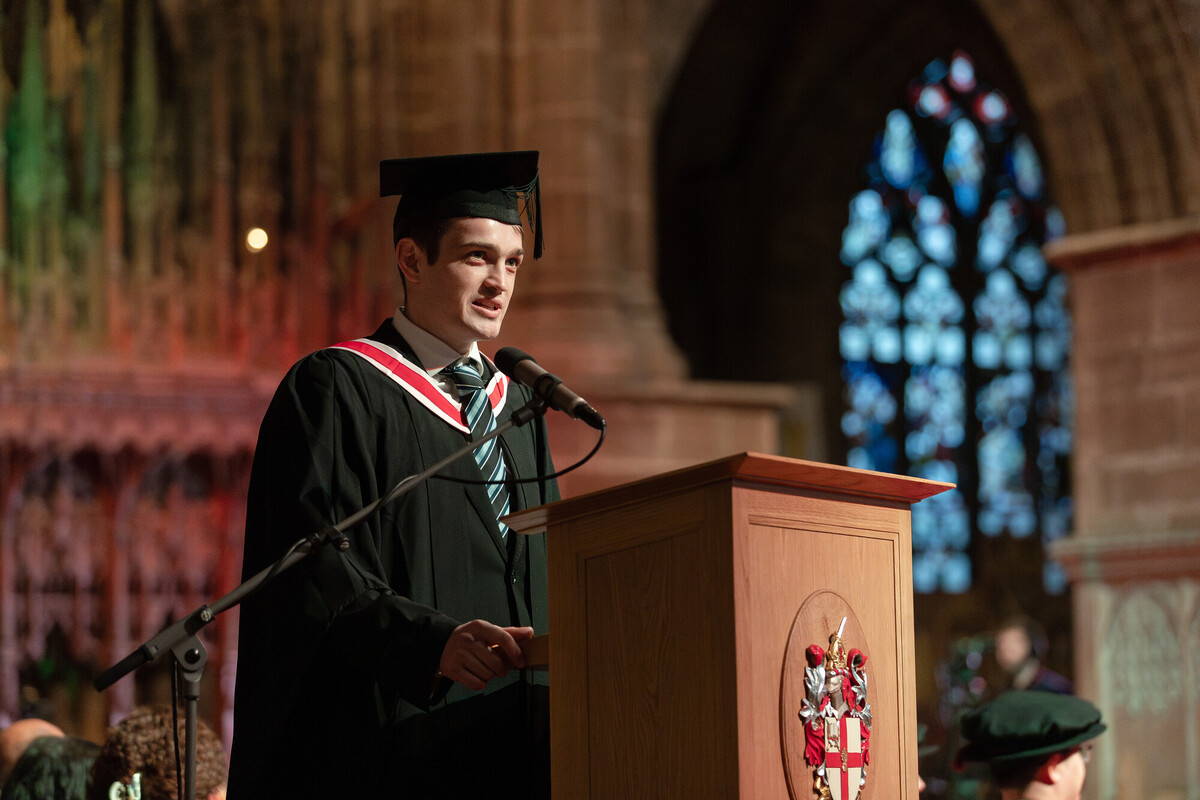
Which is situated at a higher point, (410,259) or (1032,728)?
(410,259)

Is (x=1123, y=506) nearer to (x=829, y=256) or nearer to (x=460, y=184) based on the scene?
(x=460, y=184)

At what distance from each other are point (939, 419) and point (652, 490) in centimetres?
1378

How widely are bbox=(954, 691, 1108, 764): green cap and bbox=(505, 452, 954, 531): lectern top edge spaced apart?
3.44ft

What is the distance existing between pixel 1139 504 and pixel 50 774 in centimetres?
551

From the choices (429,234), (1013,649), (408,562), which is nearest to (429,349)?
(429,234)

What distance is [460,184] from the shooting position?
2.82 m

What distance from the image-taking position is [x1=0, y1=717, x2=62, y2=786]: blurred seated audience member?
4.44 m

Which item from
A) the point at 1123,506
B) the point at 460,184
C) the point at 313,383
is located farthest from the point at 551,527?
the point at 1123,506

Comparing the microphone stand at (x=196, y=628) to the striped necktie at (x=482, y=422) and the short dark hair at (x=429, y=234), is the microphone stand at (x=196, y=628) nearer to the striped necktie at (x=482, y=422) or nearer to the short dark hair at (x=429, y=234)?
the striped necktie at (x=482, y=422)

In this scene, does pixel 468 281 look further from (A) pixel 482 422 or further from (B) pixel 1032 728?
(B) pixel 1032 728

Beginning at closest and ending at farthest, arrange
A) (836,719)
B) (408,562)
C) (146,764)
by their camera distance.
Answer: (836,719)
(408,562)
(146,764)

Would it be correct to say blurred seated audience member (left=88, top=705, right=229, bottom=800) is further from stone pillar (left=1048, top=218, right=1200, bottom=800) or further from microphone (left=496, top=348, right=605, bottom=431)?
stone pillar (left=1048, top=218, right=1200, bottom=800)

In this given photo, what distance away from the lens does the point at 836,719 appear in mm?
2189

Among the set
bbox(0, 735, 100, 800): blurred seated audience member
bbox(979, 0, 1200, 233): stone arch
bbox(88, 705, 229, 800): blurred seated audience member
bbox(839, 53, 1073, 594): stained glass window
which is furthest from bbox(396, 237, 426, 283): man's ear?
bbox(839, 53, 1073, 594): stained glass window
